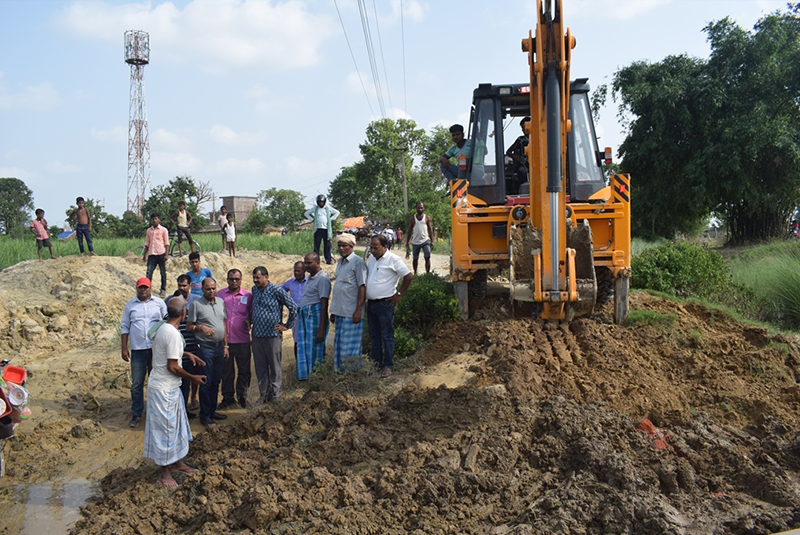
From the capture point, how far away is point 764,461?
4.52 metres

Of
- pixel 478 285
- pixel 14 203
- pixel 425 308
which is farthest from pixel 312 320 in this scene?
pixel 14 203

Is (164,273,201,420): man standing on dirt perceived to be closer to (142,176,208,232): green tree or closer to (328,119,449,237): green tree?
(142,176,208,232): green tree

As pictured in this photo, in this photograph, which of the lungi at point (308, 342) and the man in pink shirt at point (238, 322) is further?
the lungi at point (308, 342)

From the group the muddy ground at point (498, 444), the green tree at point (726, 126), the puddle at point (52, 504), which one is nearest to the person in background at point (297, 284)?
the muddy ground at point (498, 444)

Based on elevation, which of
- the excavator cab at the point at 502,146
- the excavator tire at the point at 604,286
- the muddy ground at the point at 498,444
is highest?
the excavator cab at the point at 502,146

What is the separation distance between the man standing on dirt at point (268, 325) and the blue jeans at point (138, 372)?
3.98ft

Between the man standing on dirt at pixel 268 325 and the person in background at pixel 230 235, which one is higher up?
the person in background at pixel 230 235

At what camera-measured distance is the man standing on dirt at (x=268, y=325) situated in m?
6.74

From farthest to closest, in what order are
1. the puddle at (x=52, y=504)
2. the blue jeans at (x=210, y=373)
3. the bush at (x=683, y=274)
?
the bush at (x=683, y=274)
the blue jeans at (x=210, y=373)
the puddle at (x=52, y=504)

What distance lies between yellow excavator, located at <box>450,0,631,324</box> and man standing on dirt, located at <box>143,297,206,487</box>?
133 inches

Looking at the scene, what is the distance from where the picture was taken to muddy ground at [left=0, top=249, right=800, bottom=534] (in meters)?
3.97

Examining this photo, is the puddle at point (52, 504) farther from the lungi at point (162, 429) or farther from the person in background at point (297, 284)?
the person in background at point (297, 284)

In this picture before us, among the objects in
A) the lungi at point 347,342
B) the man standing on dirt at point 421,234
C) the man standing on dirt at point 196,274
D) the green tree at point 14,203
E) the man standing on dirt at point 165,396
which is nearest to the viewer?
the man standing on dirt at point 165,396

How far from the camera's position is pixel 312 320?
23.9 ft
